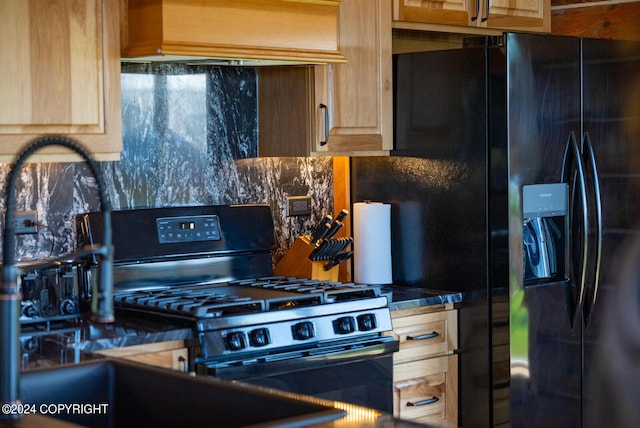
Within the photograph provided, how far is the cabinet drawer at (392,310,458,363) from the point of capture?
12.0 feet

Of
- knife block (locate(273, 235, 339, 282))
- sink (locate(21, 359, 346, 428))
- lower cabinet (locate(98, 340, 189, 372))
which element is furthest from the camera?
knife block (locate(273, 235, 339, 282))

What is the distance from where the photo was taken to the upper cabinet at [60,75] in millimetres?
3008

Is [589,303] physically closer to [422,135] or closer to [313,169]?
[422,135]

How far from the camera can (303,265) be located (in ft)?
12.9

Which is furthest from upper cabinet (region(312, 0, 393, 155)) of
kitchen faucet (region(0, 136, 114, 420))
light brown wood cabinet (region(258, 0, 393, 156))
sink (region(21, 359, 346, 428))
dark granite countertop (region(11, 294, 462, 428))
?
kitchen faucet (region(0, 136, 114, 420))

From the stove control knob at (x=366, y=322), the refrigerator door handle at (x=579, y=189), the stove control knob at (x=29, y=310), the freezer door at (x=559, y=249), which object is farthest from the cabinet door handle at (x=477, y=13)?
the stove control knob at (x=29, y=310)

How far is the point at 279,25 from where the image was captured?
3463mm

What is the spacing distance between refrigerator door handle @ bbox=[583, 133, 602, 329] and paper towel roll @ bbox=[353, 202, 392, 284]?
0.75 metres

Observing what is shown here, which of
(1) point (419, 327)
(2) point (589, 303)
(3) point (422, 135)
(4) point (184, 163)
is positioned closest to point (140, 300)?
(4) point (184, 163)

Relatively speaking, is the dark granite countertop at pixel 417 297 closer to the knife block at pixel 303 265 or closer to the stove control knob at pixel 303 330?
the knife block at pixel 303 265

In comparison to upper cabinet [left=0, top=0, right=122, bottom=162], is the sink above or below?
below

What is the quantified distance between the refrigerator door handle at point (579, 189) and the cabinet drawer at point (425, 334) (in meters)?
0.46

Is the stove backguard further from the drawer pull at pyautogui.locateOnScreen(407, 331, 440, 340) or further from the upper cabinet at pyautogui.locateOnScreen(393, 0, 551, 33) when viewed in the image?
the upper cabinet at pyautogui.locateOnScreen(393, 0, 551, 33)

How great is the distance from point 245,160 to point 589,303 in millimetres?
1379
